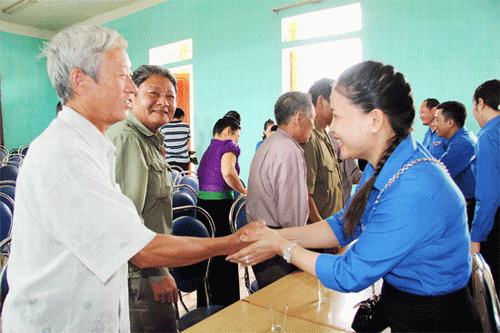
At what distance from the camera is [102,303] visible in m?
1.00

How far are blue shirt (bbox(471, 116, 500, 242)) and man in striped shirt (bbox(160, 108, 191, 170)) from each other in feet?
11.9

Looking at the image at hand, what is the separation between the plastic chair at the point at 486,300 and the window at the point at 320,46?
458 cm

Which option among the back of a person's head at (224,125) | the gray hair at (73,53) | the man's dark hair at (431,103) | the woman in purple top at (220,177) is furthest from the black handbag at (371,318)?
the man's dark hair at (431,103)

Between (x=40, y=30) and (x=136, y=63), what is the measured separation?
4020 mm

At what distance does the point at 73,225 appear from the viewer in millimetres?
878

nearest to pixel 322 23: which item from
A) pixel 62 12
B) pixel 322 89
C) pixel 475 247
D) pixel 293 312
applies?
pixel 322 89

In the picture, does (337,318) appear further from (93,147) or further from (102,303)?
(93,147)

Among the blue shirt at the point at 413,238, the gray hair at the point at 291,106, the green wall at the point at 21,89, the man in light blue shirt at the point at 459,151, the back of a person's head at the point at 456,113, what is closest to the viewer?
the blue shirt at the point at 413,238

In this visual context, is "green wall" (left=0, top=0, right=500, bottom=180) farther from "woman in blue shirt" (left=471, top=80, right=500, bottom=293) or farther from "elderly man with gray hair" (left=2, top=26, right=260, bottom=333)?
"elderly man with gray hair" (left=2, top=26, right=260, bottom=333)

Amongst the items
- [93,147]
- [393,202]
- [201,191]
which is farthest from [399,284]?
[201,191]

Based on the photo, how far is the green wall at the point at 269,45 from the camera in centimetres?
446

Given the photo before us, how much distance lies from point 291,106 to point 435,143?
9.12ft

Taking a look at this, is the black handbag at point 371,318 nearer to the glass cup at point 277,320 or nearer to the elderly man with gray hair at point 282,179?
the glass cup at point 277,320

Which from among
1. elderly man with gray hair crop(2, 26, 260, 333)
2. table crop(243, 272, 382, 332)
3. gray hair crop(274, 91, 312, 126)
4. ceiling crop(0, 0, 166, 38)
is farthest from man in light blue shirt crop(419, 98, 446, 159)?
ceiling crop(0, 0, 166, 38)
